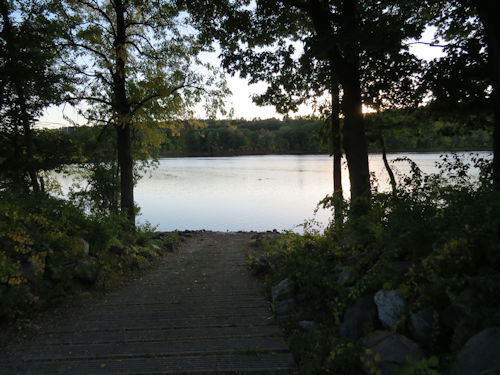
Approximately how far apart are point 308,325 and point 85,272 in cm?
425

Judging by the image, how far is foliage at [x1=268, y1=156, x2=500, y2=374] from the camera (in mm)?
2803

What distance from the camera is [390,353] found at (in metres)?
2.87

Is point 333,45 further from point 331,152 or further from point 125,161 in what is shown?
point 125,161

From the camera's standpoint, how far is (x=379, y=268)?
3.84 m

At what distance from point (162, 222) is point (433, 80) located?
19.1 meters

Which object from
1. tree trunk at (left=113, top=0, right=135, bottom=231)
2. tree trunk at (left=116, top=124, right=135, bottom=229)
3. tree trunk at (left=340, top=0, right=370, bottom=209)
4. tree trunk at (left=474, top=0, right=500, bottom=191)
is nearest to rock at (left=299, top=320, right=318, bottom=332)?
tree trunk at (left=340, top=0, right=370, bottom=209)

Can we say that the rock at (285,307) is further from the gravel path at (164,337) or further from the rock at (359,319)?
the rock at (359,319)

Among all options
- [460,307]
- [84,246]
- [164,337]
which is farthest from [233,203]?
[460,307]

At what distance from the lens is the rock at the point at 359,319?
3.53 metres

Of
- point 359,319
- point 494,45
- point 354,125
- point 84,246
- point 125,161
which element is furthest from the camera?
point 125,161

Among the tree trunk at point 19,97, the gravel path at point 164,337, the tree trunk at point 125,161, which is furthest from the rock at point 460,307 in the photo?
the tree trunk at point 19,97

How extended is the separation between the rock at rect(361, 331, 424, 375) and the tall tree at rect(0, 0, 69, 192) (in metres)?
9.40

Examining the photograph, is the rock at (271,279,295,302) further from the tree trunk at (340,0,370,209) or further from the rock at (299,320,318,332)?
the tree trunk at (340,0,370,209)

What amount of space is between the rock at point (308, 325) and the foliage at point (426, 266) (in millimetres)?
129
